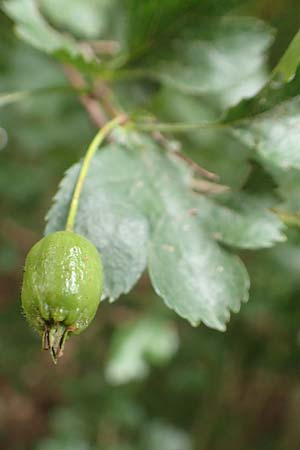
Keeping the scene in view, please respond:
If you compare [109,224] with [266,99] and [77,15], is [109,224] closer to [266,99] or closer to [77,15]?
[266,99]

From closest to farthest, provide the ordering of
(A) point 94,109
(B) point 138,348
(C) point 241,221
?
1. (C) point 241,221
2. (A) point 94,109
3. (B) point 138,348

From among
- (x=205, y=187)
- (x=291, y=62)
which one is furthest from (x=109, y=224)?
(x=291, y=62)

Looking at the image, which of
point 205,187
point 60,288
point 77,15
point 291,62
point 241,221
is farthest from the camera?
point 77,15

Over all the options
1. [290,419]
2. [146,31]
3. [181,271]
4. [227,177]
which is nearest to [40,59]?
[227,177]

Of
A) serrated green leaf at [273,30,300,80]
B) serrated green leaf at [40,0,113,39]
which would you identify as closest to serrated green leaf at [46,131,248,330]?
serrated green leaf at [273,30,300,80]

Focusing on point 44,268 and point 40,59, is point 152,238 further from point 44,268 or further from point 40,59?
point 40,59

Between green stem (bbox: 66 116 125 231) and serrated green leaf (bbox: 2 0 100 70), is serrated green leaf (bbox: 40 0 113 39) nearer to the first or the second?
serrated green leaf (bbox: 2 0 100 70)

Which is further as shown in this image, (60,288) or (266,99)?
(266,99)

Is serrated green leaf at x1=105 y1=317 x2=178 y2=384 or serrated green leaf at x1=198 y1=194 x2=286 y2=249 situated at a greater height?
serrated green leaf at x1=198 y1=194 x2=286 y2=249
